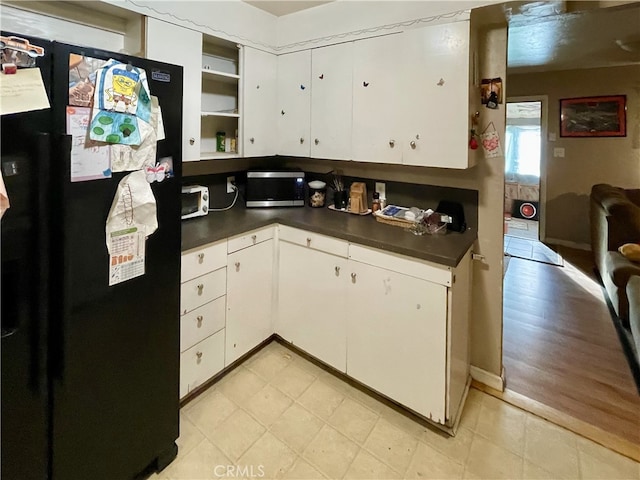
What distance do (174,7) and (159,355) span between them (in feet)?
5.68

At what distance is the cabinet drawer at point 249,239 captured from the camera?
212 cm

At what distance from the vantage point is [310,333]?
2.34 meters

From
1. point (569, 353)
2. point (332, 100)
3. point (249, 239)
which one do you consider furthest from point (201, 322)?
point (569, 353)

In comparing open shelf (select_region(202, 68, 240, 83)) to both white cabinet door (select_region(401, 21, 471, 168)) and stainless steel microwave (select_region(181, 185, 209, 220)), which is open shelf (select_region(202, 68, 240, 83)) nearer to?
stainless steel microwave (select_region(181, 185, 209, 220))

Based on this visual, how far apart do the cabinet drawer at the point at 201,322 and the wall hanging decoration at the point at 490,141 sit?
5.52 ft

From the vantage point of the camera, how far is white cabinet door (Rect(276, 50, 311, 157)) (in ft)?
8.13

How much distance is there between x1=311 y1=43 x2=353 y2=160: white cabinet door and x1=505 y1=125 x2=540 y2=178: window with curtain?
5.74 m

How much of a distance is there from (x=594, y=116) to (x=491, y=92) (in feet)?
12.4

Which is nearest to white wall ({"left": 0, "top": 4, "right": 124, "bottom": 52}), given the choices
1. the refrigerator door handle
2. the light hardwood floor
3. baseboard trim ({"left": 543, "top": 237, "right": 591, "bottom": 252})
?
the refrigerator door handle

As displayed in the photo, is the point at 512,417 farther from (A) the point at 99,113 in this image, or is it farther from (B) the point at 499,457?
(A) the point at 99,113

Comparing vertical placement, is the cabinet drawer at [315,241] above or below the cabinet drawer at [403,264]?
above

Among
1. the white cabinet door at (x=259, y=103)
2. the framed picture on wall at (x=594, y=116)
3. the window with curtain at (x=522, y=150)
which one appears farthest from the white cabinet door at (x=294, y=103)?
the window with curtain at (x=522, y=150)

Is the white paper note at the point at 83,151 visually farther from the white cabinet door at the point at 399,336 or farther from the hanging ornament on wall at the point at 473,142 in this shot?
the hanging ornament on wall at the point at 473,142

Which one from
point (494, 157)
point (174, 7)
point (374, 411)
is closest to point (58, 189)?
point (174, 7)
